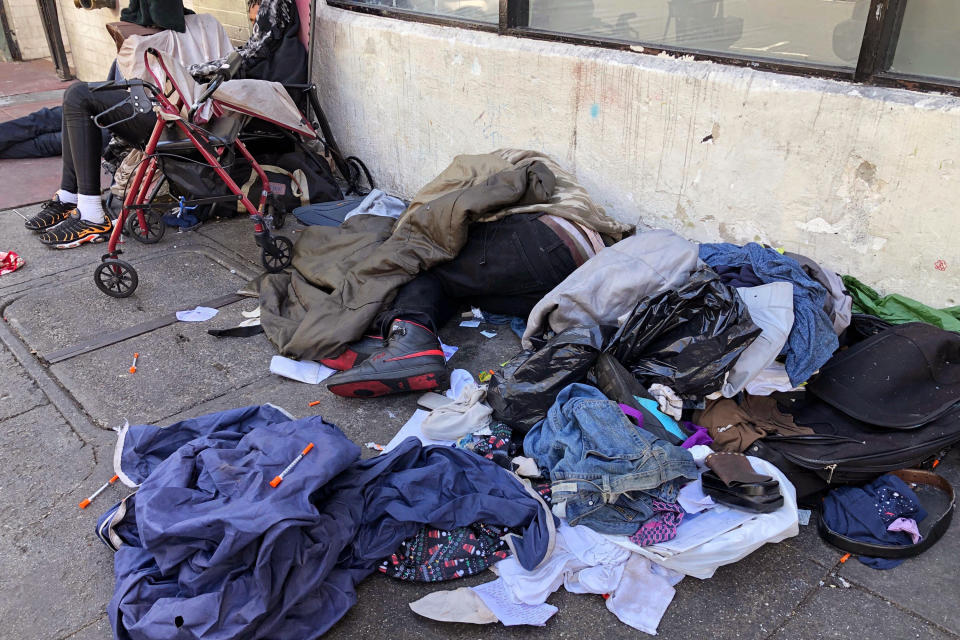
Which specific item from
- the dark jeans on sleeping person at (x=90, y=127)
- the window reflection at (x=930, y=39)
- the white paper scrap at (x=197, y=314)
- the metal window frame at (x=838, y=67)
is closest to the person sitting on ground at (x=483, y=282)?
the white paper scrap at (x=197, y=314)

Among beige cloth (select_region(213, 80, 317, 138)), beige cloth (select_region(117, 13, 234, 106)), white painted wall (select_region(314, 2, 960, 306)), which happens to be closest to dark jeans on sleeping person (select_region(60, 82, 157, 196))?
beige cloth (select_region(117, 13, 234, 106))

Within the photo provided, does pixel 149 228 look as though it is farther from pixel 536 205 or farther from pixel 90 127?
pixel 536 205

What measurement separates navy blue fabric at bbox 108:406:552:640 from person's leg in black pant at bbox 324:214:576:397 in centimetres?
56

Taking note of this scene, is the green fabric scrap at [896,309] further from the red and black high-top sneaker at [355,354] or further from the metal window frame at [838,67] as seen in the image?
the red and black high-top sneaker at [355,354]

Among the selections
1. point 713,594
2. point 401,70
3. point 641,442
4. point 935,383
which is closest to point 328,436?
point 641,442

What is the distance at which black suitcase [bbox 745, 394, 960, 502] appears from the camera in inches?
98.1

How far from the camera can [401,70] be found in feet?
15.8

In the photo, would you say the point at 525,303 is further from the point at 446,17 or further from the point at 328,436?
the point at 446,17

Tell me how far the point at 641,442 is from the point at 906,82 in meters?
1.89

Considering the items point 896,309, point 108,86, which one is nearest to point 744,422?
point 896,309

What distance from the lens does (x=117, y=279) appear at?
396 centimetres

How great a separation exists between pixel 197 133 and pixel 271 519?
2972mm

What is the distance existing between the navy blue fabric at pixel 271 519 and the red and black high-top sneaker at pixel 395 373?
1.60ft

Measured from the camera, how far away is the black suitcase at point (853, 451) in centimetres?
249
